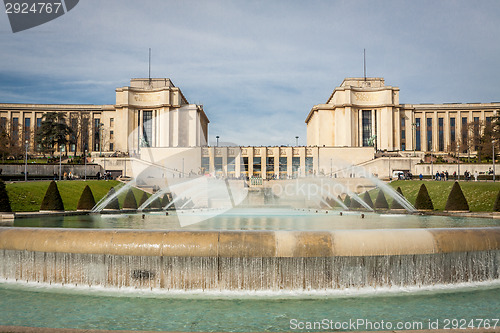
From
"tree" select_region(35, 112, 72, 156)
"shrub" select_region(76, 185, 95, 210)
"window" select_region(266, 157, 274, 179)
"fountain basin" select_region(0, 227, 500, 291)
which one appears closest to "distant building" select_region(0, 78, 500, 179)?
"window" select_region(266, 157, 274, 179)

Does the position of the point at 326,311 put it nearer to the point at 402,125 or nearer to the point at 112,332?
the point at 112,332

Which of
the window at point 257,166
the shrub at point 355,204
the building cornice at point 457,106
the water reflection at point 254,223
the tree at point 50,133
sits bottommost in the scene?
the shrub at point 355,204

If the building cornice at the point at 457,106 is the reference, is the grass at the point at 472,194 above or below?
below

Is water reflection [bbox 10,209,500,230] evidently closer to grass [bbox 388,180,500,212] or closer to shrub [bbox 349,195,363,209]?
grass [bbox 388,180,500,212]

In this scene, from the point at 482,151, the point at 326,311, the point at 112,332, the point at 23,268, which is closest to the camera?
the point at 112,332

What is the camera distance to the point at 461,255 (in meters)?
8.95

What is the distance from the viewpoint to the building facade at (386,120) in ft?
325

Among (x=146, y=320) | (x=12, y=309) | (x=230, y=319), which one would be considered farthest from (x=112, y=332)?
(x=12, y=309)

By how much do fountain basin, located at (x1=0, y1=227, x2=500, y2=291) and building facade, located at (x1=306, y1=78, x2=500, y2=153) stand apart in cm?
8808

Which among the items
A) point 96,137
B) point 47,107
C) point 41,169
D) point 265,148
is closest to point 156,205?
point 41,169

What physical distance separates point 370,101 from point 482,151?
33621 millimetres

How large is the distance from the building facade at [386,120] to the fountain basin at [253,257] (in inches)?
3468

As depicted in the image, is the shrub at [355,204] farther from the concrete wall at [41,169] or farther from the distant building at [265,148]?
the distant building at [265,148]

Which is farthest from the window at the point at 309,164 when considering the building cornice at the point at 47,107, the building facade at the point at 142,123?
the building cornice at the point at 47,107
